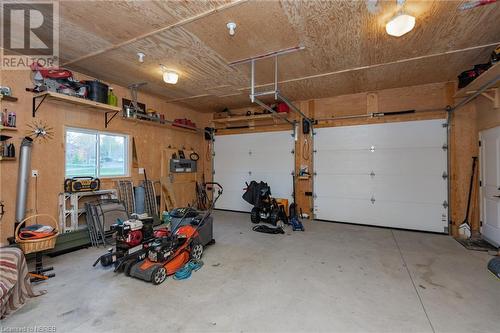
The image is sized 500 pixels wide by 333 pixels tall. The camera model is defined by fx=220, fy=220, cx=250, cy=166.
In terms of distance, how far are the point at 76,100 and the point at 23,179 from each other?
4.68ft

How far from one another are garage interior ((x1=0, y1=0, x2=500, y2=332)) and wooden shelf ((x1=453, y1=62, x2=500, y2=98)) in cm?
3

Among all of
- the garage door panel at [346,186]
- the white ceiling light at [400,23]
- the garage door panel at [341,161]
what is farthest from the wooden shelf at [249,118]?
the white ceiling light at [400,23]

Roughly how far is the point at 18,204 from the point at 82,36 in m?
2.54

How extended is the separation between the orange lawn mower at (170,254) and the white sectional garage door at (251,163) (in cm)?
326

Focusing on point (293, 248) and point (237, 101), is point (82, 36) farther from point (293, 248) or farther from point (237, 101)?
point (293, 248)

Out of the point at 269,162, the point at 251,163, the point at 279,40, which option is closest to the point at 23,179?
the point at 279,40

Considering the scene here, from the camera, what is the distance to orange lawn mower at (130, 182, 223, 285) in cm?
257

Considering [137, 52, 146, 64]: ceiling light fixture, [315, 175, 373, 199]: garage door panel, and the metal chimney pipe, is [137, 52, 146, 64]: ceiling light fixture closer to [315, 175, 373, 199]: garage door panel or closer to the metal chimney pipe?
the metal chimney pipe

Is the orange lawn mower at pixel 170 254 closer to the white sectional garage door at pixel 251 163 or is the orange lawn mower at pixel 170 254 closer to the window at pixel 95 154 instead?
the window at pixel 95 154

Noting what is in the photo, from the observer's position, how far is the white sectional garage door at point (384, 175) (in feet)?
15.0

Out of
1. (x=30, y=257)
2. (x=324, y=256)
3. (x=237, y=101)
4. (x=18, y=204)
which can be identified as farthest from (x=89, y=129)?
(x=324, y=256)

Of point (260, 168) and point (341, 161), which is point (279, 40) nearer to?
point (341, 161)

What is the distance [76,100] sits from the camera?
3660 mm

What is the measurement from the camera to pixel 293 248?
146 inches
